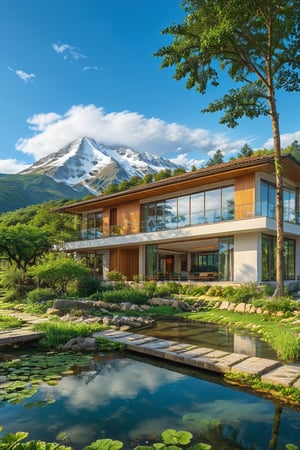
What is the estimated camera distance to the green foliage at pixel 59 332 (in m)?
7.05

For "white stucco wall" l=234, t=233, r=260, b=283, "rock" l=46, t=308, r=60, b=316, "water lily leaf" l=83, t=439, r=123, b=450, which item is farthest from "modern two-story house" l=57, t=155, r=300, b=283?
"water lily leaf" l=83, t=439, r=123, b=450

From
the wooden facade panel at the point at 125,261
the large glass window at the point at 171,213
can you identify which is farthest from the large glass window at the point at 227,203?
the wooden facade panel at the point at 125,261

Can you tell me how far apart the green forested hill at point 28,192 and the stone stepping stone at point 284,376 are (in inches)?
2890

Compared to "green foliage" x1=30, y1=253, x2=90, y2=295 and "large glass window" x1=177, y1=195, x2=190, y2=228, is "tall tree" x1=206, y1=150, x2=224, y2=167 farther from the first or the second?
"green foliage" x1=30, y1=253, x2=90, y2=295

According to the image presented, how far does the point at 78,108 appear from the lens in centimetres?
3412

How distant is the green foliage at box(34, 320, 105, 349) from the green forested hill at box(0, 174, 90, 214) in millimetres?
70037

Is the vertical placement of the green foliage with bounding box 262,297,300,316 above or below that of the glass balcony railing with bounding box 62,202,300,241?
below

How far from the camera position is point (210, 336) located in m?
8.29

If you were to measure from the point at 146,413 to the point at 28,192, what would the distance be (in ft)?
342

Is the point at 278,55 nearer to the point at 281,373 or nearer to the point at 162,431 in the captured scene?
the point at 281,373

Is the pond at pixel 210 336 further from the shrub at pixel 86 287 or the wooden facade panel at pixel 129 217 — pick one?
the wooden facade panel at pixel 129 217

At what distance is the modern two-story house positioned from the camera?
15.8m

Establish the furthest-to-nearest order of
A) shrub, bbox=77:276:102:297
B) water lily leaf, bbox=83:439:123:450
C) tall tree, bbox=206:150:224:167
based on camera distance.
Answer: tall tree, bbox=206:150:224:167 < shrub, bbox=77:276:102:297 < water lily leaf, bbox=83:439:123:450

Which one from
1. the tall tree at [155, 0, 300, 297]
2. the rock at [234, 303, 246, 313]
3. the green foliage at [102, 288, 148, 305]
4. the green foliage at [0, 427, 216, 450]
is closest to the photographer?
the green foliage at [0, 427, 216, 450]
